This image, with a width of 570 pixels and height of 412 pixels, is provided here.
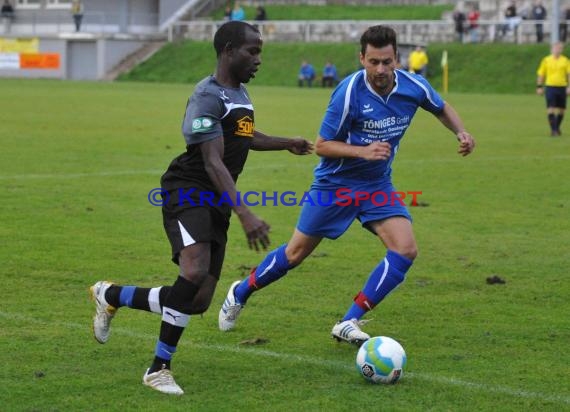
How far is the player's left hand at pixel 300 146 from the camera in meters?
7.29

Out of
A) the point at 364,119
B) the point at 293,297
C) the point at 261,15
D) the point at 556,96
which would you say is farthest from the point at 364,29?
the point at 364,119

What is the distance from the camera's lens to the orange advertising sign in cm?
5941

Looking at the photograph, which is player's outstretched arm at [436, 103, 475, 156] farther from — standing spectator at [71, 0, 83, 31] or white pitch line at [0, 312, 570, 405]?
standing spectator at [71, 0, 83, 31]

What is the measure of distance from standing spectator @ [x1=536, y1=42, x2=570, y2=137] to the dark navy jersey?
1876cm

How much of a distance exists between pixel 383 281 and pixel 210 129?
1873 mm

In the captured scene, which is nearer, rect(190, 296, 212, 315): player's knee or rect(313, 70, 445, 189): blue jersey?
rect(190, 296, 212, 315): player's knee

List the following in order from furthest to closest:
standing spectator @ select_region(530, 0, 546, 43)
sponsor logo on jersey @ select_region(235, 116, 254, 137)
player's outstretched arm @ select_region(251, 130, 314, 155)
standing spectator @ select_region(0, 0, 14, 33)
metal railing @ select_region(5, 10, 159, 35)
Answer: standing spectator @ select_region(0, 0, 14, 33) < metal railing @ select_region(5, 10, 159, 35) < standing spectator @ select_region(530, 0, 546, 43) < player's outstretched arm @ select_region(251, 130, 314, 155) < sponsor logo on jersey @ select_region(235, 116, 254, 137)

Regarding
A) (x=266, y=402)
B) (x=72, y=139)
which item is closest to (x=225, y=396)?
(x=266, y=402)

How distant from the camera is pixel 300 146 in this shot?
24.1ft

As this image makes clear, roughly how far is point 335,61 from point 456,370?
1883 inches

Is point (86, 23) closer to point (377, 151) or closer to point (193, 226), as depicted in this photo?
point (377, 151)

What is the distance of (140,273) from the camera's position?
375 inches

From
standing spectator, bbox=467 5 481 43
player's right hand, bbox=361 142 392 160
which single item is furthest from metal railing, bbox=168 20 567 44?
player's right hand, bbox=361 142 392 160

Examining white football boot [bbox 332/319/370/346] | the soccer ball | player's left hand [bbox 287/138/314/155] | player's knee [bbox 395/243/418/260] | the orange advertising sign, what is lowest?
the orange advertising sign
